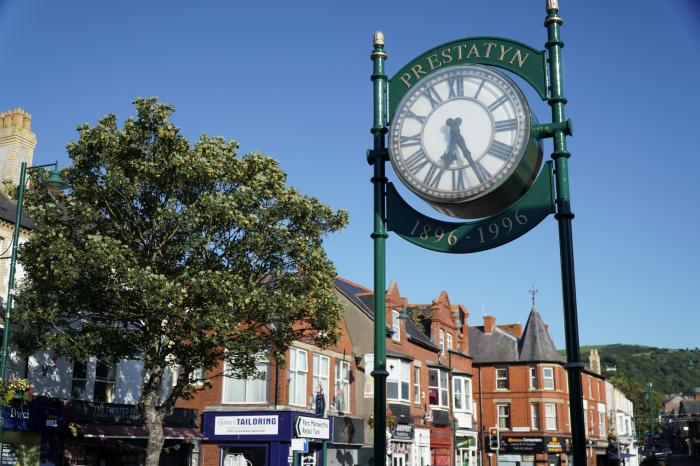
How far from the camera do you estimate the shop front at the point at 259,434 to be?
98.2 feet

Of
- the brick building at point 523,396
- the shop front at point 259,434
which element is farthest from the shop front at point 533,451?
the shop front at point 259,434

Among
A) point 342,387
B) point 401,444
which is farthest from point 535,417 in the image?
point 342,387

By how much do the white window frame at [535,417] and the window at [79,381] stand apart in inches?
1539

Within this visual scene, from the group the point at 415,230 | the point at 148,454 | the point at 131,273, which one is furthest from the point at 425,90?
the point at 148,454

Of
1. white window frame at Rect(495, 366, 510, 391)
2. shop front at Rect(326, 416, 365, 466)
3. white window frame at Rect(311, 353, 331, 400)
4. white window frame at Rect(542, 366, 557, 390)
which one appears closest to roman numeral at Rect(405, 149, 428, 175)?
white window frame at Rect(311, 353, 331, 400)

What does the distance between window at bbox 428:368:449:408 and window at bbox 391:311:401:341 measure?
489cm

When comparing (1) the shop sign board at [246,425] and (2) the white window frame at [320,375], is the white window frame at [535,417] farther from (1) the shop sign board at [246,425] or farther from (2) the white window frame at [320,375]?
(1) the shop sign board at [246,425]

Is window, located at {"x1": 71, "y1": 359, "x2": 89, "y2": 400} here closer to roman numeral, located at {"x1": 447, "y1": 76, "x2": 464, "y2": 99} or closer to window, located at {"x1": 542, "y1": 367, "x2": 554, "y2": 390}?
roman numeral, located at {"x1": 447, "y1": 76, "x2": 464, "y2": 99}

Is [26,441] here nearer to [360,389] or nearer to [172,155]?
[172,155]

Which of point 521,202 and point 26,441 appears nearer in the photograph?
point 521,202

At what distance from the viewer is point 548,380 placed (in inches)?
2245

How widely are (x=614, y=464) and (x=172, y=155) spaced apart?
62.6 m

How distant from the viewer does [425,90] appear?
7594mm

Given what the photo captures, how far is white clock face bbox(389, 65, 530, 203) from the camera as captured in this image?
23.0ft
